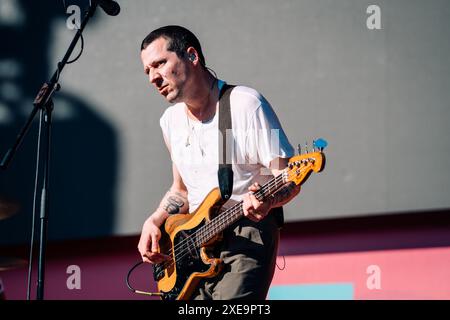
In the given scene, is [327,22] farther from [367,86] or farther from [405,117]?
[405,117]

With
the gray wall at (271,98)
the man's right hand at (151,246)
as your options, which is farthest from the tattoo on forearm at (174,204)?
the gray wall at (271,98)

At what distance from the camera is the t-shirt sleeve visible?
10.2 feet

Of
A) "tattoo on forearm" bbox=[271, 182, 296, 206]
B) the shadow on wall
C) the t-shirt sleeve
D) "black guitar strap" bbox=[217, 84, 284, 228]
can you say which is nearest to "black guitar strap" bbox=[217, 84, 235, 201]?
"black guitar strap" bbox=[217, 84, 284, 228]

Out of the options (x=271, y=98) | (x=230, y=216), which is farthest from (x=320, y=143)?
(x=271, y=98)

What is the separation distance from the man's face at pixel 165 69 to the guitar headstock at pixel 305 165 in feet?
2.05

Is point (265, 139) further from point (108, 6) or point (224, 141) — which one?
point (108, 6)

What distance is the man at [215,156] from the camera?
3027 millimetres

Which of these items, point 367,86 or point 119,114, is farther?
point 119,114

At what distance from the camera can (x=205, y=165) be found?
3.33m

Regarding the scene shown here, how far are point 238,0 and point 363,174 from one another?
4.45 feet

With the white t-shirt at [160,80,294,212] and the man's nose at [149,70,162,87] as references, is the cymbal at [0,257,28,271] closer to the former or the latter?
the white t-shirt at [160,80,294,212]

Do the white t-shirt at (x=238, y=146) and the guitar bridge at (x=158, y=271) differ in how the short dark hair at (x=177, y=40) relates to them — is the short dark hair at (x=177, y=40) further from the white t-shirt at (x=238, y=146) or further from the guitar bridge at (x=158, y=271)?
the guitar bridge at (x=158, y=271)
